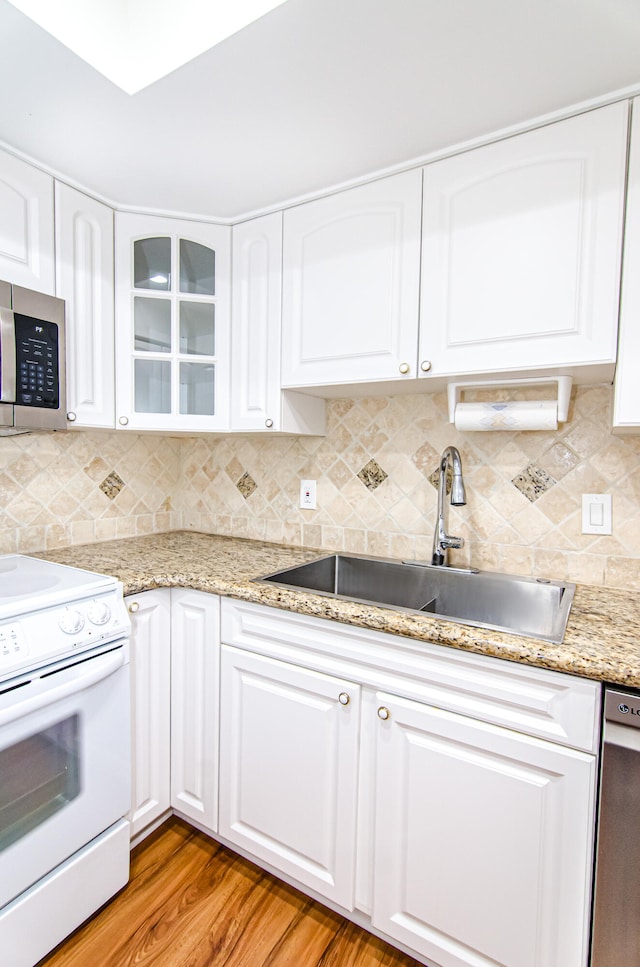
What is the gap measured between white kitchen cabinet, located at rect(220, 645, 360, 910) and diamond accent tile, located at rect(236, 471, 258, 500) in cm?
82

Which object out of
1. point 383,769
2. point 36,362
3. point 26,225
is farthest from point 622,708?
point 26,225

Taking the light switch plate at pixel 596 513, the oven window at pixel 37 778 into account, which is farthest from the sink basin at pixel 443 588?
the oven window at pixel 37 778

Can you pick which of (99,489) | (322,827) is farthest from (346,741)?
(99,489)

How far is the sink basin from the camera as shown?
142 cm

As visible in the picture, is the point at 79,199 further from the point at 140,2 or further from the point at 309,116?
the point at 309,116

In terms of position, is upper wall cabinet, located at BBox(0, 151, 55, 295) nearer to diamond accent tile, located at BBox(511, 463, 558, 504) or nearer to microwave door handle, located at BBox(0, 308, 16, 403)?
microwave door handle, located at BBox(0, 308, 16, 403)

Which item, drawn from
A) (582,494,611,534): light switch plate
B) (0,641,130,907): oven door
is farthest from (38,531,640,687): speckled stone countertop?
(0,641,130,907): oven door

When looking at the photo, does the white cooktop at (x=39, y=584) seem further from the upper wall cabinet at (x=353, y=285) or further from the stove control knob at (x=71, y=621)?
Result: the upper wall cabinet at (x=353, y=285)

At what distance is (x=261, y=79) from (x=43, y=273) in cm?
85

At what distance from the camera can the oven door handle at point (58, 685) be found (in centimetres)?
104

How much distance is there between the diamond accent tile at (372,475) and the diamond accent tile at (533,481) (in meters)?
0.46

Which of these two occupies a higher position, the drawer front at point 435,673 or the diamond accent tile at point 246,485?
the diamond accent tile at point 246,485

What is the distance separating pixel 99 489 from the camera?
194 cm

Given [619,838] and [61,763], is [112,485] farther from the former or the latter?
[619,838]
